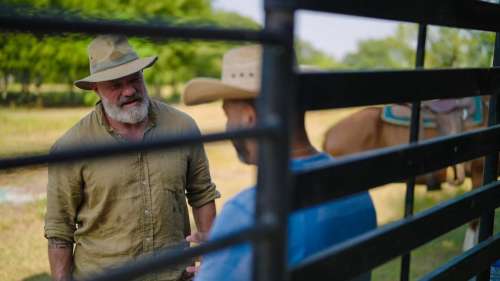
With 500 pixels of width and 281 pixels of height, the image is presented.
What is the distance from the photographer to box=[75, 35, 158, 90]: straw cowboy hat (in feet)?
8.67

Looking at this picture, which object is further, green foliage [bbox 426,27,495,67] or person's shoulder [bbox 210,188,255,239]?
green foliage [bbox 426,27,495,67]

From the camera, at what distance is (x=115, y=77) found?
2629mm

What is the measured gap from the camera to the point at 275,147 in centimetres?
101

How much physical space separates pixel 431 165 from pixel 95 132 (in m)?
1.67

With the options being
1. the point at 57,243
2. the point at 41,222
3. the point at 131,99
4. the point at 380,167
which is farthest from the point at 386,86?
the point at 41,222

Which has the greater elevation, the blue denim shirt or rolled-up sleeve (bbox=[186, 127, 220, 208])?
the blue denim shirt

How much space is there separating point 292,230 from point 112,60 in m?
1.69

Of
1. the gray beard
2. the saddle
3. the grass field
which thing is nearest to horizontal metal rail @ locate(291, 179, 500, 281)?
the grass field

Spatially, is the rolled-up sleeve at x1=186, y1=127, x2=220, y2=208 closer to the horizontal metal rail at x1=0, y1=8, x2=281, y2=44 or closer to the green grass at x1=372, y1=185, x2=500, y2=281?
the horizontal metal rail at x1=0, y1=8, x2=281, y2=44

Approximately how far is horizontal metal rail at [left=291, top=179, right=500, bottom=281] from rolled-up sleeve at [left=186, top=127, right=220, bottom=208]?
136 centimetres

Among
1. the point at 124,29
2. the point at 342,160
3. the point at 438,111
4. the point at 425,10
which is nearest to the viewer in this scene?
the point at 124,29

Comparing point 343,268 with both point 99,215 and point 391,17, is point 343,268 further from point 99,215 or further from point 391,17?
point 99,215

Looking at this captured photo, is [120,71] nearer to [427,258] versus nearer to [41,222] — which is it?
[427,258]

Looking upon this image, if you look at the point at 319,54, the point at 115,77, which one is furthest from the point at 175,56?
the point at 319,54
